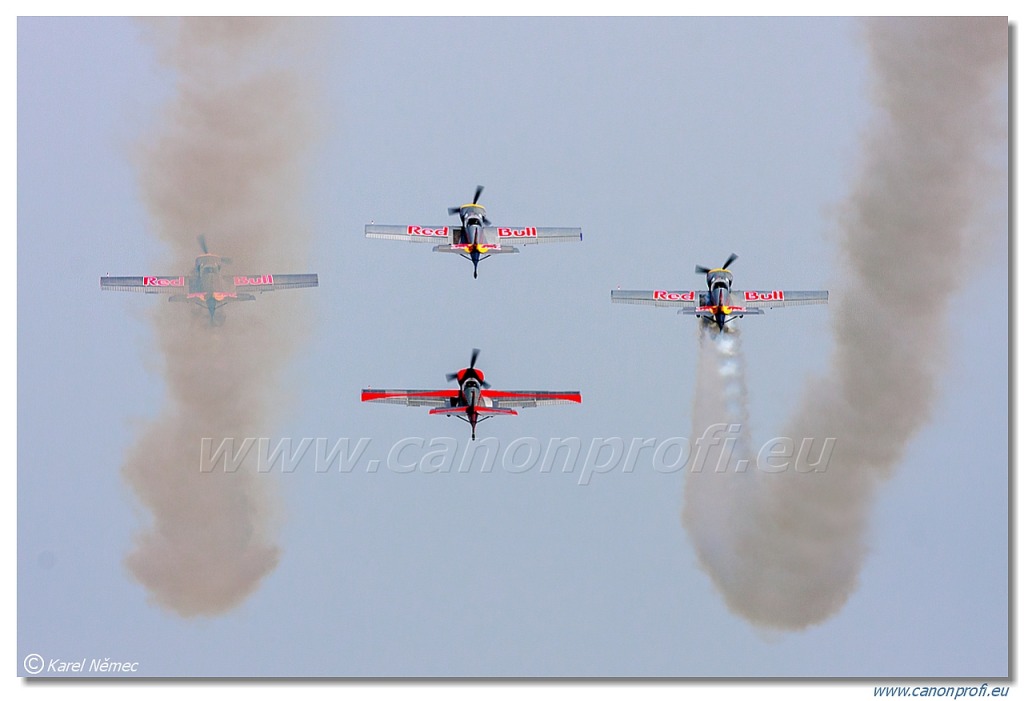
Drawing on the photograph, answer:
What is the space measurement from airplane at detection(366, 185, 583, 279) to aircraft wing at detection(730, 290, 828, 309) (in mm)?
6814

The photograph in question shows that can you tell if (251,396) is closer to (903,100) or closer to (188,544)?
(188,544)

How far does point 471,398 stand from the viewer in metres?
55.3

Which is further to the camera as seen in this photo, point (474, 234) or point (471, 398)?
point (474, 234)

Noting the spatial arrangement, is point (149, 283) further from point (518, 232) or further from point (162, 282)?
point (518, 232)

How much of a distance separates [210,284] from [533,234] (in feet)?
41.0

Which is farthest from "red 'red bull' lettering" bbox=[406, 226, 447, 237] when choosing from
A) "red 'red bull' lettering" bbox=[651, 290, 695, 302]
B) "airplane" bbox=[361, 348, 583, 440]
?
"red 'red bull' lettering" bbox=[651, 290, 695, 302]

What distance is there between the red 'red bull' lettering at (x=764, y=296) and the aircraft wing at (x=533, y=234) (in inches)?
272

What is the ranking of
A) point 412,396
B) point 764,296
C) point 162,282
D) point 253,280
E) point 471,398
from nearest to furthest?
point 471,398 < point 412,396 < point 253,280 < point 162,282 < point 764,296

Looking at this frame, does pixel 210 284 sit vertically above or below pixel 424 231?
below

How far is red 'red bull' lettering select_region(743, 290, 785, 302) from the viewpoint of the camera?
199ft

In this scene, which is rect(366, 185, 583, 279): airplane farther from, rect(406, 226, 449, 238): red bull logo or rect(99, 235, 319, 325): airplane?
rect(99, 235, 319, 325): airplane

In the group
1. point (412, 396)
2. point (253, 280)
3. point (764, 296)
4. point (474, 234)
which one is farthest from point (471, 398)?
point (764, 296)

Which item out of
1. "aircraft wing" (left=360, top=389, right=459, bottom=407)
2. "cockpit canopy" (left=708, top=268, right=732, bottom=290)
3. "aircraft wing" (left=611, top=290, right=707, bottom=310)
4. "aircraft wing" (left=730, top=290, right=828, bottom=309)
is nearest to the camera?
"aircraft wing" (left=360, top=389, right=459, bottom=407)

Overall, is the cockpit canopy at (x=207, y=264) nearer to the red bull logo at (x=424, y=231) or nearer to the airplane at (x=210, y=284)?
the airplane at (x=210, y=284)
